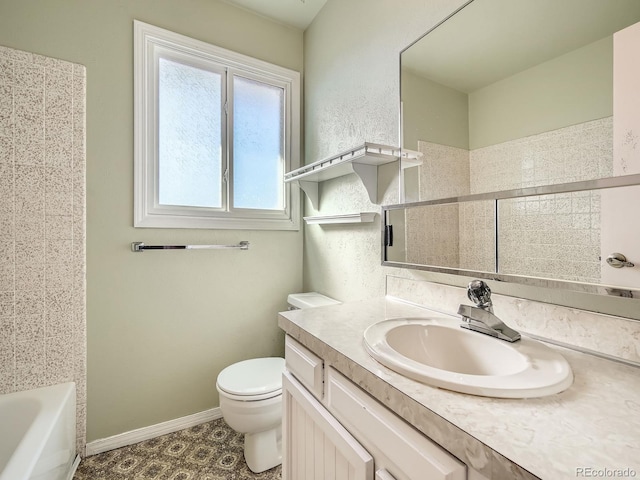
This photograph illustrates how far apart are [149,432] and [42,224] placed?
49.7 inches

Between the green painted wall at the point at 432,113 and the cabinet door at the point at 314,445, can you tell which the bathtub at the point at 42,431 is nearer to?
the cabinet door at the point at 314,445

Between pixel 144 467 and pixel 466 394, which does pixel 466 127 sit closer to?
pixel 466 394

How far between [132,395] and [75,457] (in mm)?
336

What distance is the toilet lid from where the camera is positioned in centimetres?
142

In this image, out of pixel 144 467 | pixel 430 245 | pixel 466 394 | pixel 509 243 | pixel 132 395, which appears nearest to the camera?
pixel 466 394

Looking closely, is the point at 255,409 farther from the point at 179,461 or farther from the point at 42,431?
the point at 42,431

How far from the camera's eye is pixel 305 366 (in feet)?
3.20

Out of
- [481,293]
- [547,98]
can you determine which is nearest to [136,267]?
[481,293]

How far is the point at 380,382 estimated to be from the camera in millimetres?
659

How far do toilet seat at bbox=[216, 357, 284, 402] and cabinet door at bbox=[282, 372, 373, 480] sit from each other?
0.34 metres

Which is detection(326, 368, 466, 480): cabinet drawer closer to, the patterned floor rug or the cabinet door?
the cabinet door

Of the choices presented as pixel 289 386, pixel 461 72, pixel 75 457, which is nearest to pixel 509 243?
pixel 461 72

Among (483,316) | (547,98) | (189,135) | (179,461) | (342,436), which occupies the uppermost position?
(189,135)

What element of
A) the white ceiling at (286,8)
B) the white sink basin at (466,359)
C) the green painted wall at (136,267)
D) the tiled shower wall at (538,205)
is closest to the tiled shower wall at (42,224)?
the green painted wall at (136,267)
